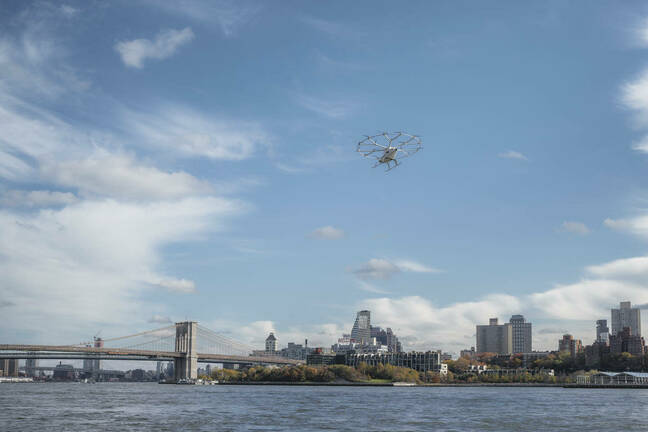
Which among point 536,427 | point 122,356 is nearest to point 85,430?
point 536,427

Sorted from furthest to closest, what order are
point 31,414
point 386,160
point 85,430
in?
point 31,414
point 85,430
point 386,160

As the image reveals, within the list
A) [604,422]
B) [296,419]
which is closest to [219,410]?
[296,419]

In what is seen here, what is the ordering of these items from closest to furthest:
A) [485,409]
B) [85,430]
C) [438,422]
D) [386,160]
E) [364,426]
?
[386,160] → [85,430] → [364,426] → [438,422] → [485,409]

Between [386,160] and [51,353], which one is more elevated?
[386,160]

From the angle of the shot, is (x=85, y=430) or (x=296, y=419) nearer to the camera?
(x=85, y=430)

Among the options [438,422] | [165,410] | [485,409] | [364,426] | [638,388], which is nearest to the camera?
[364,426]

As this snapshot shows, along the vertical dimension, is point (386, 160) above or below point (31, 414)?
above

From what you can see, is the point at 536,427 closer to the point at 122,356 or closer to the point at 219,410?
the point at 219,410

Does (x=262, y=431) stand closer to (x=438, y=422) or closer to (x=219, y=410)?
(x=438, y=422)

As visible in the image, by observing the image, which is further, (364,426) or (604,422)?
(604,422)
